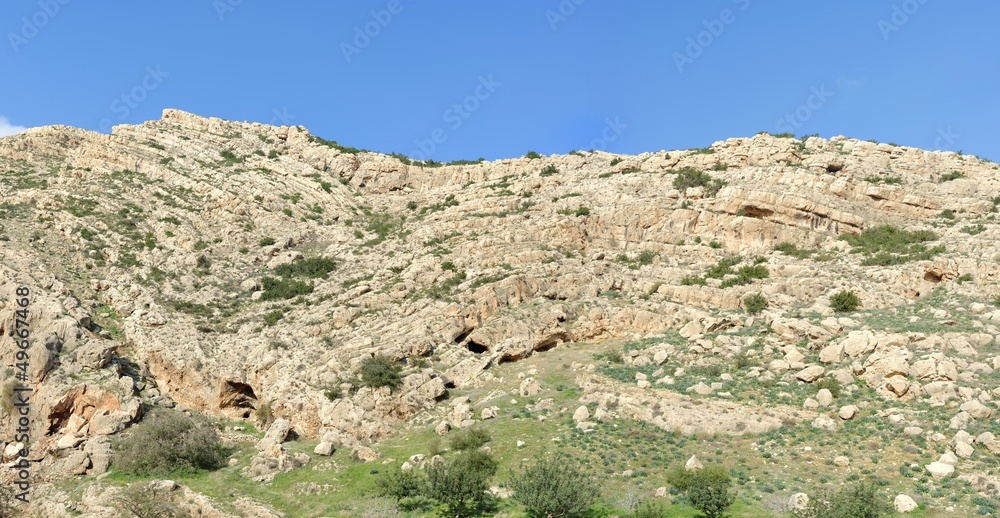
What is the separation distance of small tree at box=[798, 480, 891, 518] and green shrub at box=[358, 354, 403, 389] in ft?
56.8

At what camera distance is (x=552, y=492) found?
1934 centimetres

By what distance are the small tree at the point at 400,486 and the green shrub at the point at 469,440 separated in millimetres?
2164

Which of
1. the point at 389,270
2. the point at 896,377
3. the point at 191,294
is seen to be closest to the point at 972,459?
the point at 896,377

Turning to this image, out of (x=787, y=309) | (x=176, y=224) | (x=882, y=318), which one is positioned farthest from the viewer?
(x=176, y=224)

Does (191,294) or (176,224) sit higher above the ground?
(176,224)

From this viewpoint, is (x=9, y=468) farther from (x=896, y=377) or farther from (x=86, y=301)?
(x=896, y=377)

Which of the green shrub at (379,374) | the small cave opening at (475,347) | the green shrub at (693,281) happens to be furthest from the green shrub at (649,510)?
the green shrub at (693,281)

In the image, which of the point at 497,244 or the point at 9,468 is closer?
the point at 9,468

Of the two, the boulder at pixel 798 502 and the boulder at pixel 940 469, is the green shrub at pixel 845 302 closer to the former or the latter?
the boulder at pixel 940 469

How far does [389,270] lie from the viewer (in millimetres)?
40312

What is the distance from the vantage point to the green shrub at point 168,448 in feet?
81.5

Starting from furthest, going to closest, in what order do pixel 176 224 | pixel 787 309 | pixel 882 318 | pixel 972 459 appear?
pixel 176 224 < pixel 787 309 < pixel 882 318 < pixel 972 459

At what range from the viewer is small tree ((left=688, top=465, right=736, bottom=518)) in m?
18.6

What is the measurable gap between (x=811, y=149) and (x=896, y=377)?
30.5 metres
